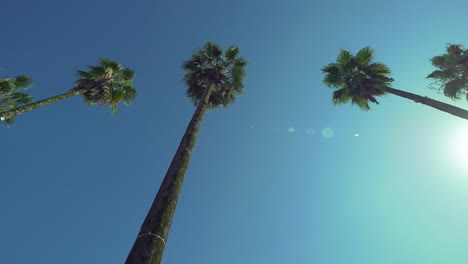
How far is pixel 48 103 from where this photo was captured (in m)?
16.4

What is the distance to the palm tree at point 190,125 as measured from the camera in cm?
508

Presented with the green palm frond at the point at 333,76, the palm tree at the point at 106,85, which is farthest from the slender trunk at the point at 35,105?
the green palm frond at the point at 333,76

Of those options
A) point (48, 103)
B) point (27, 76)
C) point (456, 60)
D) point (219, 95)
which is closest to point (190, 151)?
point (219, 95)

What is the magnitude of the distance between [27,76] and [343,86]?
19816mm

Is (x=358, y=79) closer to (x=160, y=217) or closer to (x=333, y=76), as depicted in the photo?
(x=333, y=76)

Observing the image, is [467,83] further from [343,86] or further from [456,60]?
[343,86]

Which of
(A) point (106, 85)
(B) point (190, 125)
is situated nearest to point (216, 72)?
(A) point (106, 85)

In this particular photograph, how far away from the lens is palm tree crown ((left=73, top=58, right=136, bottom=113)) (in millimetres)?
19641

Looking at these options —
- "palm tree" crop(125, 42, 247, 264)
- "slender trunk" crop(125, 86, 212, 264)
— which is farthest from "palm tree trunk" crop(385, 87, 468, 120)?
"slender trunk" crop(125, 86, 212, 264)

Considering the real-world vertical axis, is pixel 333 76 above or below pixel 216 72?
above

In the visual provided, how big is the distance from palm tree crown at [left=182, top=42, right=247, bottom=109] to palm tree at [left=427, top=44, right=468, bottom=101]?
10.7 meters

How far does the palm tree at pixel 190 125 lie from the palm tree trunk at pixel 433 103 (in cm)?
828

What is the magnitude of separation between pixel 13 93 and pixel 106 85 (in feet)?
18.6

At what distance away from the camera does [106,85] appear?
20.2m
